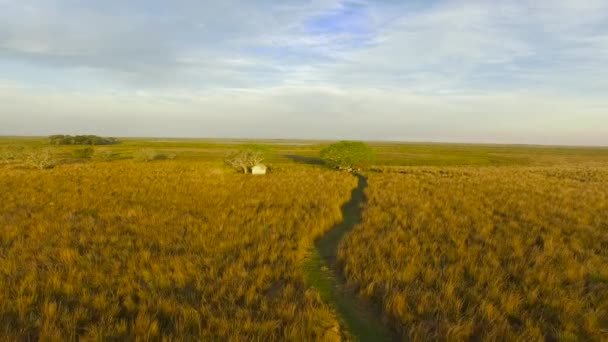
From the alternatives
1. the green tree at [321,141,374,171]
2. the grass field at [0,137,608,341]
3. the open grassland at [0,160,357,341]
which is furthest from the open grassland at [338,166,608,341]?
the green tree at [321,141,374,171]

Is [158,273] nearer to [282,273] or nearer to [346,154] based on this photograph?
[282,273]

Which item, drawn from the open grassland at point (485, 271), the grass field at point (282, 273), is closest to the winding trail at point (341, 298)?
the grass field at point (282, 273)

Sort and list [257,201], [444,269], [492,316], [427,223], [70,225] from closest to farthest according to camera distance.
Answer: [492,316]
[444,269]
[70,225]
[427,223]
[257,201]

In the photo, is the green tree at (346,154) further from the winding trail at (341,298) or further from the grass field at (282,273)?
the winding trail at (341,298)

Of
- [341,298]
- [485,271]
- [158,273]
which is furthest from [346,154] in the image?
[158,273]

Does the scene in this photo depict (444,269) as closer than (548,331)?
No

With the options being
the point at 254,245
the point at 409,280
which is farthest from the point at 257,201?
the point at 409,280

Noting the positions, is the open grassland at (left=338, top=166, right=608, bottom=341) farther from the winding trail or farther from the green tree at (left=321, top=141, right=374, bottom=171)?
the green tree at (left=321, top=141, right=374, bottom=171)

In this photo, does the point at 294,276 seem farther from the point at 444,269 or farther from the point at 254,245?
the point at 444,269

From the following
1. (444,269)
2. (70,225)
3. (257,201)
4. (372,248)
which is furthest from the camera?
(257,201)
